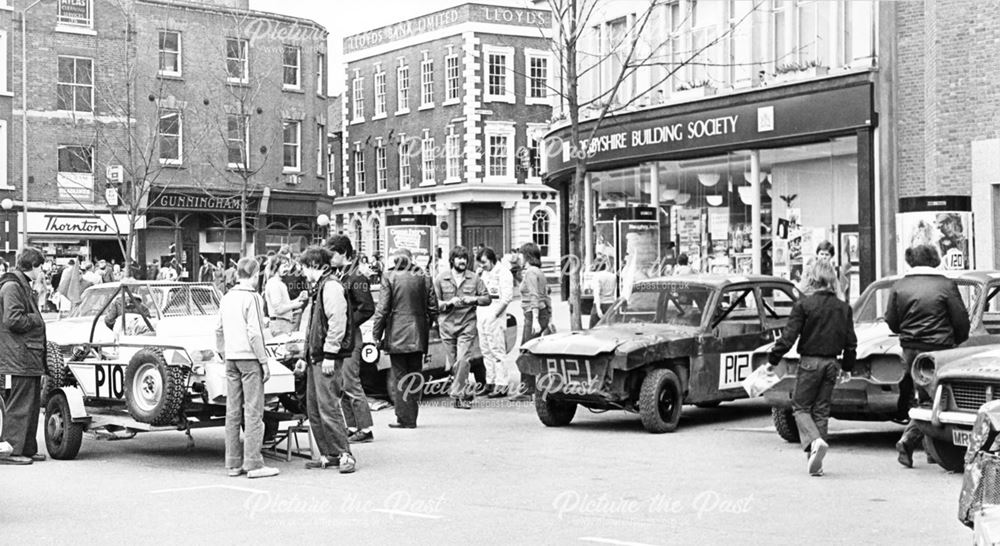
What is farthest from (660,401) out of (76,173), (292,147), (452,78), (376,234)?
(376,234)

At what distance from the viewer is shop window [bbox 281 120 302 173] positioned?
4719 centimetres

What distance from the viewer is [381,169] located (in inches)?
2375

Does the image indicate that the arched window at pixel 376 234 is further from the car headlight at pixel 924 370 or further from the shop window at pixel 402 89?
the car headlight at pixel 924 370

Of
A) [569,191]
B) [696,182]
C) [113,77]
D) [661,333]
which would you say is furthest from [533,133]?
[661,333]

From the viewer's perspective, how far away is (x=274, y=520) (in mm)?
8648

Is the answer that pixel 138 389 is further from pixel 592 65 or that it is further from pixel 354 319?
pixel 592 65

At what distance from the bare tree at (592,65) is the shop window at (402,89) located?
24696 millimetres

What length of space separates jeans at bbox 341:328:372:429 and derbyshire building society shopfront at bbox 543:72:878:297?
11856 millimetres

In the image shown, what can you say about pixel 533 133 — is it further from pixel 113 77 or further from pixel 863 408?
pixel 863 408

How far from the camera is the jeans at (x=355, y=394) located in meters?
12.0

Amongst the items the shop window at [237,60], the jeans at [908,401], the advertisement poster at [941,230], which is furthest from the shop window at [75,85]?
the jeans at [908,401]

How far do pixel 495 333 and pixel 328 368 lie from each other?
18.4 feet

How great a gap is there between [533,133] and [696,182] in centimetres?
3101

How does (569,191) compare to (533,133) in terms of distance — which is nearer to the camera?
(569,191)
